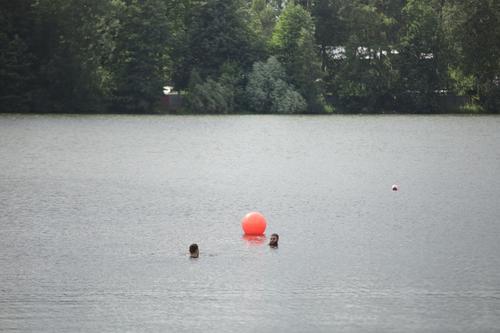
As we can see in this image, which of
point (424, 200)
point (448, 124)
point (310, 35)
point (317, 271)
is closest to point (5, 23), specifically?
point (310, 35)

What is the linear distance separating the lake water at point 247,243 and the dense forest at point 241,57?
4454 centimetres

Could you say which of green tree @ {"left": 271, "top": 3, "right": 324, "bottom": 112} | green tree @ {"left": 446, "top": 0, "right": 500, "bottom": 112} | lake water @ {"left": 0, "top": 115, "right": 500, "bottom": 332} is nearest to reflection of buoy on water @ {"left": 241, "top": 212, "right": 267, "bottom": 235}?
lake water @ {"left": 0, "top": 115, "right": 500, "bottom": 332}

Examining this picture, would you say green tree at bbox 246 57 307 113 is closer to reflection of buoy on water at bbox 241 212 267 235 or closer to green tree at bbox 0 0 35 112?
green tree at bbox 0 0 35 112

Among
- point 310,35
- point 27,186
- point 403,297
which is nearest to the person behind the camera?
point 403,297

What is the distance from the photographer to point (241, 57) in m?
97.5

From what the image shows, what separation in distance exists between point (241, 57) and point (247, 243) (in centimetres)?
7932

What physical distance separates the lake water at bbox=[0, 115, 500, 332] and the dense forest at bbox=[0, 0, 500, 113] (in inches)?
1754

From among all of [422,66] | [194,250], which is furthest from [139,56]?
[194,250]

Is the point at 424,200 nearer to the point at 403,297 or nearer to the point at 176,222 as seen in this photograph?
the point at 176,222

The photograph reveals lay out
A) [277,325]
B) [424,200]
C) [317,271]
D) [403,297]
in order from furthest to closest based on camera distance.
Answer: [424,200], [317,271], [403,297], [277,325]

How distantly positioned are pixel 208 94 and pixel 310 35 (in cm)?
1269

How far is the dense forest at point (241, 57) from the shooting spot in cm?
8712

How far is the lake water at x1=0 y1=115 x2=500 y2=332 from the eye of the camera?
1315 centimetres

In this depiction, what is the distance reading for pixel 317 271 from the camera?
52.9 ft
